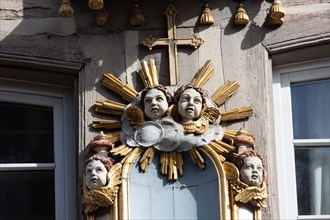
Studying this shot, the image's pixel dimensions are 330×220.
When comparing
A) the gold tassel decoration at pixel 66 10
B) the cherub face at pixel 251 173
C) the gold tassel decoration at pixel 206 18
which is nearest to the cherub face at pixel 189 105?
the cherub face at pixel 251 173

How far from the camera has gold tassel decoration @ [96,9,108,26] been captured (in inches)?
360

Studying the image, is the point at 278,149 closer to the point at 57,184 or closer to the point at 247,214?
the point at 247,214

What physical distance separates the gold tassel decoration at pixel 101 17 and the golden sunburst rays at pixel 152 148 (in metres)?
0.32

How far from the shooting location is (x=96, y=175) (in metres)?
8.66

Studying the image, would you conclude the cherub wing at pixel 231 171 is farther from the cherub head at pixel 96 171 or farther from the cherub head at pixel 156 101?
the cherub head at pixel 96 171

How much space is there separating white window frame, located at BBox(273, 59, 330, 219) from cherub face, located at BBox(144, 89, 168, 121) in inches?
27.2

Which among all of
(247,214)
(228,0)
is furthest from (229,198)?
A: (228,0)

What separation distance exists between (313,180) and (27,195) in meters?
1.58

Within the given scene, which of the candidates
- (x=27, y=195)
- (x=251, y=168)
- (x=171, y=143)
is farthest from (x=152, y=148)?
(x=27, y=195)

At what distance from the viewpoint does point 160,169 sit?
880 cm

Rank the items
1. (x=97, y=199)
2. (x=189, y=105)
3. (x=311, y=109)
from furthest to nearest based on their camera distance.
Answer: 1. (x=311, y=109)
2. (x=189, y=105)
3. (x=97, y=199)

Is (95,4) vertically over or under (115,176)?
over

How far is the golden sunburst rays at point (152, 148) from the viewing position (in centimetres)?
878

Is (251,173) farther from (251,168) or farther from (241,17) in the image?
(241,17)
